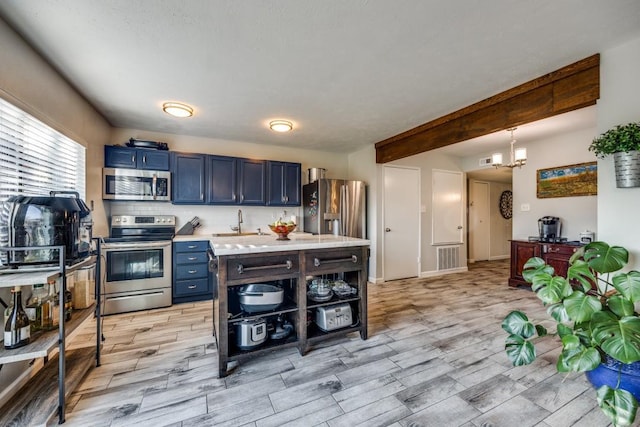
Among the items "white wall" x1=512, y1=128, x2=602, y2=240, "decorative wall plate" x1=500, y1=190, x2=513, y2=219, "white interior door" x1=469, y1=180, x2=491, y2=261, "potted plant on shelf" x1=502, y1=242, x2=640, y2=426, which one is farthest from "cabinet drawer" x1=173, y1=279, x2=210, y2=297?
"decorative wall plate" x1=500, y1=190, x2=513, y2=219

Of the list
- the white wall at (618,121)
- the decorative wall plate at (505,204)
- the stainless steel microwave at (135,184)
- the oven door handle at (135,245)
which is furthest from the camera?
the decorative wall plate at (505,204)

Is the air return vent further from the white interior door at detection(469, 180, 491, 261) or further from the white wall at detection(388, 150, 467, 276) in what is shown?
the white interior door at detection(469, 180, 491, 261)

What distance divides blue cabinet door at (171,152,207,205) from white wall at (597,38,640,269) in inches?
172

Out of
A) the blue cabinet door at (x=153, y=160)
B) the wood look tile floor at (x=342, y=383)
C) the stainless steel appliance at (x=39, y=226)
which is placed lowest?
the wood look tile floor at (x=342, y=383)

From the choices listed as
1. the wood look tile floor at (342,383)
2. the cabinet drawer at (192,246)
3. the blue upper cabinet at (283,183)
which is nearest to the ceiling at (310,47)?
the blue upper cabinet at (283,183)

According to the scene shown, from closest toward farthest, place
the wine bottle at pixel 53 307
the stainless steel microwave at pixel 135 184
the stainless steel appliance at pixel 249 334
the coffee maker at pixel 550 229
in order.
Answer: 1. the wine bottle at pixel 53 307
2. the stainless steel appliance at pixel 249 334
3. the stainless steel microwave at pixel 135 184
4. the coffee maker at pixel 550 229

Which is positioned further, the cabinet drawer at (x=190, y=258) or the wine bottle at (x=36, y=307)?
the cabinet drawer at (x=190, y=258)

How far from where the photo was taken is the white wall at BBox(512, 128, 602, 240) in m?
3.87

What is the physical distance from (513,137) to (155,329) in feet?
18.6

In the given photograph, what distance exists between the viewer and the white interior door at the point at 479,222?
266 inches

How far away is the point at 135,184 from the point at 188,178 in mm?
657

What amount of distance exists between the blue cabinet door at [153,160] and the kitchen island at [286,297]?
2175 mm

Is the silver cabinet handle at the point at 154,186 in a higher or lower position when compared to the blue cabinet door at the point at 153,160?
lower

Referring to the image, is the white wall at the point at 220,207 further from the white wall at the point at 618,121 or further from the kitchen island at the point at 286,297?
the white wall at the point at 618,121
